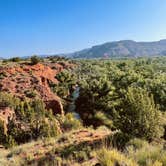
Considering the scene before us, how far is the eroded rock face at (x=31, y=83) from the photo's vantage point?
30.2m

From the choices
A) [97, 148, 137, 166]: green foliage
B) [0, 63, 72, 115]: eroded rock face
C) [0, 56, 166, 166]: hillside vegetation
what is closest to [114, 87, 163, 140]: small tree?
[0, 56, 166, 166]: hillside vegetation

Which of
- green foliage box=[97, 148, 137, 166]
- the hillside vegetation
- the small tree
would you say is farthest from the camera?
the small tree

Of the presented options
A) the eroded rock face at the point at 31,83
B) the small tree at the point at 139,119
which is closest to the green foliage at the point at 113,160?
the small tree at the point at 139,119

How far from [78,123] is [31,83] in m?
18.8

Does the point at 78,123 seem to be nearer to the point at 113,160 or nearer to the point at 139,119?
the point at 139,119

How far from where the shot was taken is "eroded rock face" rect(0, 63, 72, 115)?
30.2 m

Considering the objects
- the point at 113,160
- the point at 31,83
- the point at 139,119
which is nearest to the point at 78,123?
the point at 139,119

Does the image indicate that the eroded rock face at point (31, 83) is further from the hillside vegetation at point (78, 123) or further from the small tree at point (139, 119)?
the small tree at point (139, 119)

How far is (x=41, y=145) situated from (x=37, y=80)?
2809 centimetres

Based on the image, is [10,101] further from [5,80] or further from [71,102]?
[71,102]

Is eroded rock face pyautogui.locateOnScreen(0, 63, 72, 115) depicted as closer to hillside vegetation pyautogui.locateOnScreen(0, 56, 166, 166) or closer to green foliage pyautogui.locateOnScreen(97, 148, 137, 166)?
hillside vegetation pyautogui.locateOnScreen(0, 56, 166, 166)

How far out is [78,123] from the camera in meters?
19.3

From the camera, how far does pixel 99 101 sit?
106 ft

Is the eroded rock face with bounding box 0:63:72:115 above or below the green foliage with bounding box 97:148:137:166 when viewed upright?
below
